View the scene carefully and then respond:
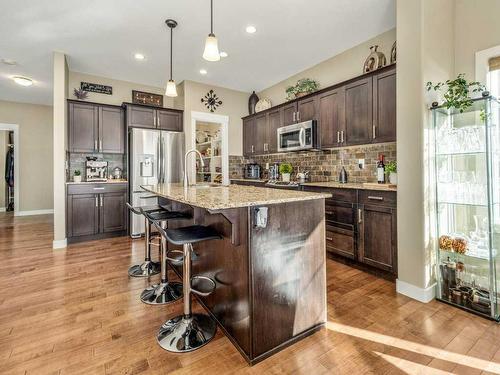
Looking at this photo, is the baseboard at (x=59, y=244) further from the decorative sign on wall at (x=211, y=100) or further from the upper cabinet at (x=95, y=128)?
the decorative sign on wall at (x=211, y=100)

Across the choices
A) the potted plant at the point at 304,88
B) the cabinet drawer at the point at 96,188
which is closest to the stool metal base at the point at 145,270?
the cabinet drawer at the point at 96,188

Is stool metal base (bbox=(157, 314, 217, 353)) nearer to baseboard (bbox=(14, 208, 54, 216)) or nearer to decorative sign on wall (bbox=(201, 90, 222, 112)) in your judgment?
decorative sign on wall (bbox=(201, 90, 222, 112))

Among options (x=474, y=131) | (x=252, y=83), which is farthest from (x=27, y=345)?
(x=252, y=83)

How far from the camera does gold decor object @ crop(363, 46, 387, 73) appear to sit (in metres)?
3.19

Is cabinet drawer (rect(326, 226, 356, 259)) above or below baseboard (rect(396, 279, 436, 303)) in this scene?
above

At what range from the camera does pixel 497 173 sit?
7.11ft

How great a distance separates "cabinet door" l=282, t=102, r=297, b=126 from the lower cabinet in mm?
3088

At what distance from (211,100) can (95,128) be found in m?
2.22

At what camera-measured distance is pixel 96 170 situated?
486 centimetres

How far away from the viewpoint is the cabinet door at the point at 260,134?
198 inches

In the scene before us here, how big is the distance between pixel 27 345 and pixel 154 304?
835 millimetres

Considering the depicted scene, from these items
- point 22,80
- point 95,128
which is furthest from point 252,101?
point 22,80

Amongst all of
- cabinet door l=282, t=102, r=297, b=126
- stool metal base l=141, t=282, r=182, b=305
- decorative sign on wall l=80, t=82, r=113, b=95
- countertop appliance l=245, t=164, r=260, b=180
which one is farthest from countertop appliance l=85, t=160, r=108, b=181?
cabinet door l=282, t=102, r=297, b=126

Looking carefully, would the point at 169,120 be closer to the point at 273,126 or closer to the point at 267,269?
the point at 273,126
